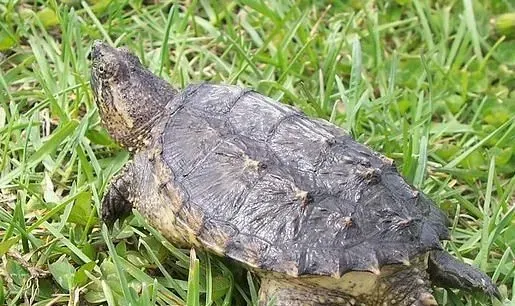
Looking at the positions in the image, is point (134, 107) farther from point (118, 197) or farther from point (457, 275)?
point (457, 275)

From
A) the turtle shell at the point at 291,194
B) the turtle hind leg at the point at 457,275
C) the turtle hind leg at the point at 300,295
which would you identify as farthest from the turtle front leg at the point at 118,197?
the turtle hind leg at the point at 457,275

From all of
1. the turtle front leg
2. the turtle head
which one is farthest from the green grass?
the turtle head

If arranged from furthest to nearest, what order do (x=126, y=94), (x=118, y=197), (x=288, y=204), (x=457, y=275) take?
(x=126, y=94) < (x=118, y=197) < (x=457, y=275) < (x=288, y=204)

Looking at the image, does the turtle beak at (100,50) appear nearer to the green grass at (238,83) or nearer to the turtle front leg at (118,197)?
the green grass at (238,83)

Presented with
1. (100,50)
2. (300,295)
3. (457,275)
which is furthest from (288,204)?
(100,50)

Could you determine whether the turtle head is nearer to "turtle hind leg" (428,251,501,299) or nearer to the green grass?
the green grass

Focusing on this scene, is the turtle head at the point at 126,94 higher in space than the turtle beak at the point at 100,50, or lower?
lower
